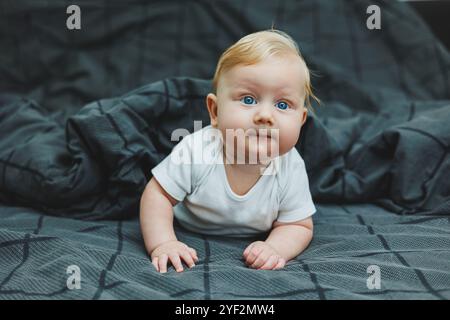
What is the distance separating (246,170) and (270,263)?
0.19m

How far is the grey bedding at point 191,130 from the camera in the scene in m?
0.82

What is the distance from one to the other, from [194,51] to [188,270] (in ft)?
2.88

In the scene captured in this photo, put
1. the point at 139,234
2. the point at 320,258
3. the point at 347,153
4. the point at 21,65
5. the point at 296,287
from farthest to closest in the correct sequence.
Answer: the point at 21,65 → the point at 347,153 → the point at 139,234 → the point at 320,258 → the point at 296,287

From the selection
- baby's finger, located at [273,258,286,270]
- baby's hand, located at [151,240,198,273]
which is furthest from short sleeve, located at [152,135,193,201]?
baby's finger, located at [273,258,286,270]

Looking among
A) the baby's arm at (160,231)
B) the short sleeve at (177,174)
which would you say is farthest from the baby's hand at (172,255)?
the short sleeve at (177,174)

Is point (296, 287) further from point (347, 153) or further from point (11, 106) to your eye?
point (11, 106)

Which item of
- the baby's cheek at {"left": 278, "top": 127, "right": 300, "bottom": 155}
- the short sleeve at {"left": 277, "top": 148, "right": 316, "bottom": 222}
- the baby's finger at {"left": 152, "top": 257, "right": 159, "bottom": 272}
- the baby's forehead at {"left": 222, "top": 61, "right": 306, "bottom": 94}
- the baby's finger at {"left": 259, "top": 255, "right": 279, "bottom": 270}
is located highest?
the baby's forehead at {"left": 222, "top": 61, "right": 306, "bottom": 94}

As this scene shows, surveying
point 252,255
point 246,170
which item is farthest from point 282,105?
point 252,255

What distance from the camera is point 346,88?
5.10 feet

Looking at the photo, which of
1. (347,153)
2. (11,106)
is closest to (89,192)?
(11,106)

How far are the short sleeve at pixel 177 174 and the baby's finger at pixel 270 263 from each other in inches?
8.0

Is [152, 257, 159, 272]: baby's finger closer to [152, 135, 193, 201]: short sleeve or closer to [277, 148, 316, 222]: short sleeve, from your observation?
[152, 135, 193, 201]: short sleeve

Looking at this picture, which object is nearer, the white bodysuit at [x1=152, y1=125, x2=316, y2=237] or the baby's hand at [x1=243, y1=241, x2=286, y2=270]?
the baby's hand at [x1=243, y1=241, x2=286, y2=270]

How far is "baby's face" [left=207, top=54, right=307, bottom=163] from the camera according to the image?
0.89 metres
